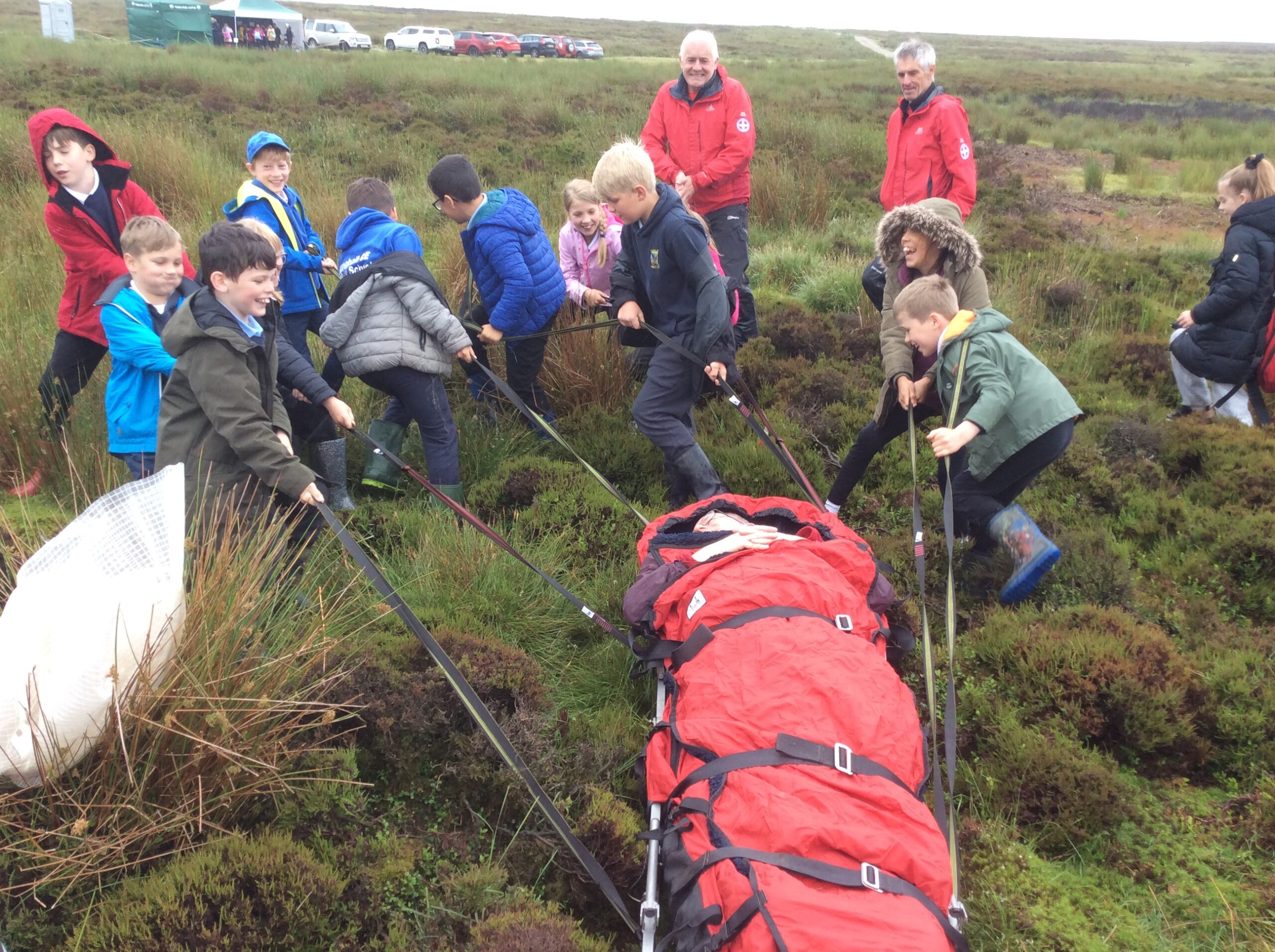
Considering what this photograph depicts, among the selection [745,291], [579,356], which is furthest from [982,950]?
[745,291]

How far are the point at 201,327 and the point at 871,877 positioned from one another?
9.76ft

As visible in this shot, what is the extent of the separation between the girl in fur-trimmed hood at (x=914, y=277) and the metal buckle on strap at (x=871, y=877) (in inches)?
103

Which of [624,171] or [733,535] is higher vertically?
[624,171]

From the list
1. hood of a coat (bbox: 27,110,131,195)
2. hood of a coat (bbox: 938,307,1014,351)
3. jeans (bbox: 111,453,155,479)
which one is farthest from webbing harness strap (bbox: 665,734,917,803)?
hood of a coat (bbox: 27,110,131,195)

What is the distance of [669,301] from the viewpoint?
475 cm

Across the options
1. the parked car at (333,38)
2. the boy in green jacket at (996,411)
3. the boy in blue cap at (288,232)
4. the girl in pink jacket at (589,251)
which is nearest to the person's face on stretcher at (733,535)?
the boy in green jacket at (996,411)

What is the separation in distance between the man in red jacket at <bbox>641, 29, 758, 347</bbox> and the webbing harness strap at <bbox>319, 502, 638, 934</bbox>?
4.19 m

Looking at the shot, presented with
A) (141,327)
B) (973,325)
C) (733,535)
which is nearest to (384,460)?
(141,327)

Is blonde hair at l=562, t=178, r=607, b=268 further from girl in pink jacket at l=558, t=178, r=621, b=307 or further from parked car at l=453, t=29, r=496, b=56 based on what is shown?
parked car at l=453, t=29, r=496, b=56

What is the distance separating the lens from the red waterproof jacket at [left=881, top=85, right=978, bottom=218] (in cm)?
581

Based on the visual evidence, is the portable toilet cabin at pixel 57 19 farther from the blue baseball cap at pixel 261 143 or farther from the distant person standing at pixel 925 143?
the distant person standing at pixel 925 143

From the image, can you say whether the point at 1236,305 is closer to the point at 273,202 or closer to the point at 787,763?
the point at 787,763

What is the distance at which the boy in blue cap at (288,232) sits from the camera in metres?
5.23

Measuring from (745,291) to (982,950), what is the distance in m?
4.94
